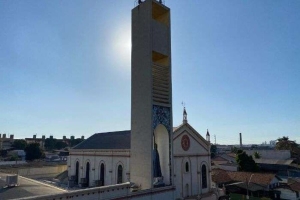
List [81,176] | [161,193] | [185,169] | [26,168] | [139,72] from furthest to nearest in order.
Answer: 1. [26,168]
2. [81,176]
3. [185,169]
4. [139,72]
5. [161,193]

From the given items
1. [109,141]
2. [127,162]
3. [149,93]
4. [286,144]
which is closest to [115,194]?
[149,93]

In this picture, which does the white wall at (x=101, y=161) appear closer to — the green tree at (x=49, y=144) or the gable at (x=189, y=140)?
the gable at (x=189, y=140)

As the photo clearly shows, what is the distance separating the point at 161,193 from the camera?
17609 millimetres

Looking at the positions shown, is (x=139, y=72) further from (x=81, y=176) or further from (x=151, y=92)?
(x=81, y=176)

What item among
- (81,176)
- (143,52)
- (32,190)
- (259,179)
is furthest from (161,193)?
(259,179)

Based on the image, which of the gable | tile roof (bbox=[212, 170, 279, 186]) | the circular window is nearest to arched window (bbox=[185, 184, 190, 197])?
the gable

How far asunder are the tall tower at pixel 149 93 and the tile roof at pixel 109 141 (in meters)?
7.15

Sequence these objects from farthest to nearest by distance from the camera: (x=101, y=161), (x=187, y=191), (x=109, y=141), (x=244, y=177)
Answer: (x=244, y=177) → (x=109, y=141) → (x=101, y=161) → (x=187, y=191)

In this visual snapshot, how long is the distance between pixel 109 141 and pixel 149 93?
1372 centimetres

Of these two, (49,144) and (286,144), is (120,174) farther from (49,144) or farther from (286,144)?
A: (49,144)

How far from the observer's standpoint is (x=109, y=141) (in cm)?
2967

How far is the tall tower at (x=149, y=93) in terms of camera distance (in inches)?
692

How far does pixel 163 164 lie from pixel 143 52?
8566 mm

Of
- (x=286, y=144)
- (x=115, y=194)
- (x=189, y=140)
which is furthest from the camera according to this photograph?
(x=286, y=144)
